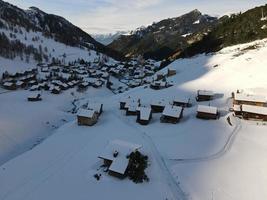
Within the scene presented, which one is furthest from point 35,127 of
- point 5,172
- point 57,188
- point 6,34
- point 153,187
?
point 6,34

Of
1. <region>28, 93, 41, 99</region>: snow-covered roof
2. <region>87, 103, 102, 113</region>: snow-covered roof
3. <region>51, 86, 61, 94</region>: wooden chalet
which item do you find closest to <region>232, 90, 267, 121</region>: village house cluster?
<region>87, 103, 102, 113</region>: snow-covered roof

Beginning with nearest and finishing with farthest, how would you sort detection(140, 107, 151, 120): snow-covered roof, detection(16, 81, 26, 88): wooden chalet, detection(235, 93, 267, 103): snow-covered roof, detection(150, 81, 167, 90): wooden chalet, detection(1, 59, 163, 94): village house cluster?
detection(235, 93, 267, 103): snow-covered roof, detection(140, 107, 151, 120): snow-covered roof, detection(150, 81, 167, 90): wooden chalet, detection(1, 59, 163, 94): village house cluster, detection(16, 81, 26, 88): wooden chalet

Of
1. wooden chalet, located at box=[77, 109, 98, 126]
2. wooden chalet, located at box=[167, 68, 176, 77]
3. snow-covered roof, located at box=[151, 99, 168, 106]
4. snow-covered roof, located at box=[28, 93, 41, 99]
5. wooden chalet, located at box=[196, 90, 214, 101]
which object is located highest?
wooden chalet, located at box=[167, 68, 176, 77]

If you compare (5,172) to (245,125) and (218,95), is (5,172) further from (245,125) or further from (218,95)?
(218,95)

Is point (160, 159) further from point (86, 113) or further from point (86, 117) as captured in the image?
point (86, 113)

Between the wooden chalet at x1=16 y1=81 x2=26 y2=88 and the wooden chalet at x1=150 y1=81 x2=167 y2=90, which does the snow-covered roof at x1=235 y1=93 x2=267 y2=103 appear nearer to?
the wooden chalet at x1=150 y1=81 x2=167 y2=90

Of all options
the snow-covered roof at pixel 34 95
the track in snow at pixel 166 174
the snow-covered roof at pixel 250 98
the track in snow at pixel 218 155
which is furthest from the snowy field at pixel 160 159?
the snow-covered roof at pixel 34 95

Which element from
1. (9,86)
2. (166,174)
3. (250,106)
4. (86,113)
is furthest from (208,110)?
(9,86)
